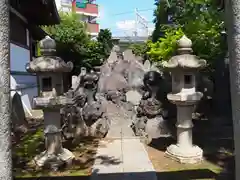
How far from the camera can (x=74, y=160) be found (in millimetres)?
6621

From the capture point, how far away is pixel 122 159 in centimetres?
659

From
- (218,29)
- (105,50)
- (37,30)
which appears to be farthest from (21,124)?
(105,50)

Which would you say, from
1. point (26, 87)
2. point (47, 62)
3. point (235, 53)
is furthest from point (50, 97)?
point (26, 87)

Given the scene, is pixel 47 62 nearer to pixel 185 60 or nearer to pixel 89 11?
pixel 185 60

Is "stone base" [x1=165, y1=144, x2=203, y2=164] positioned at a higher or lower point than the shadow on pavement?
higher

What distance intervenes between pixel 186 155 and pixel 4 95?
468cm

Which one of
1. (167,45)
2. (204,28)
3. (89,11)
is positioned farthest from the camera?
(89,11)

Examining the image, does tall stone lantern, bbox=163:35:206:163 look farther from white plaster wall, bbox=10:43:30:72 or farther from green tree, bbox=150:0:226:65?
white plaster wall, bbox=10:43:30:72

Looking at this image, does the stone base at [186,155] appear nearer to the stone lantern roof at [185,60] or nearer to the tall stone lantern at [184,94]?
the tall stone lantern at [184,94]

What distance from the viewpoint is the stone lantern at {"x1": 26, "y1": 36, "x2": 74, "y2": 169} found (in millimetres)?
5910

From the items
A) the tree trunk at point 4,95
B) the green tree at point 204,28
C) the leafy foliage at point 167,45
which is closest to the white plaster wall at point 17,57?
the leafy foliage at point 167,45

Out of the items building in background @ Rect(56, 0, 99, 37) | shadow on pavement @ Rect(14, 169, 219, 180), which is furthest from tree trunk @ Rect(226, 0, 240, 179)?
building in background @ Rect(56, 0, 99, 37)

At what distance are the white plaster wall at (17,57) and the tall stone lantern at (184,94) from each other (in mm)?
8524

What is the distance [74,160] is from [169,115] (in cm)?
298
